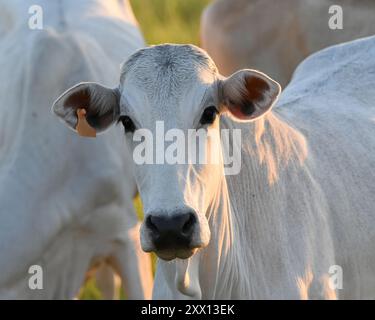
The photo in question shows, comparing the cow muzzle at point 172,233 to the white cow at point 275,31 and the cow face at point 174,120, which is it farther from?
the white cow at point 275,31

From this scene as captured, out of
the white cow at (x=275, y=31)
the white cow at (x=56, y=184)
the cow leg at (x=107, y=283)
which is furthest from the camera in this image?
the white cow at (x=275, y=31)

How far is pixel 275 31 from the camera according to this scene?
8242 mm

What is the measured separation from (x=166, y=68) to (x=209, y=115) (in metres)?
0.22

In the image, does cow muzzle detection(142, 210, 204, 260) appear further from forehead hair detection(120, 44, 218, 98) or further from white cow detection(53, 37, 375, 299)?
forehead hair detection(120, 44, 218, 98)

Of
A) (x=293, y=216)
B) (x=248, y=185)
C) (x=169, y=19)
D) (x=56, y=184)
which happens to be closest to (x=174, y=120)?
(x=248, y=185)

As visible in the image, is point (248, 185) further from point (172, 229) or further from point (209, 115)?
point (172, 229)

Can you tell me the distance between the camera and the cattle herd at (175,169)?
175 inches

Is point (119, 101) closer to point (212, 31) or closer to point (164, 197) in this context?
point (164, 197)

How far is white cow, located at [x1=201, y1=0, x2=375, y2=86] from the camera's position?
798 centimetres

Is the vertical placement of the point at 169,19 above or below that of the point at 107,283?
above

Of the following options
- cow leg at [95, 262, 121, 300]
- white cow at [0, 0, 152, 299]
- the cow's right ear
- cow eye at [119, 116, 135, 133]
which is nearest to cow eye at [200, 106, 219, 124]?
cow eye at [119, 116, 135, 133]

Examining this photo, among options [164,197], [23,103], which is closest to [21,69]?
[23,103]

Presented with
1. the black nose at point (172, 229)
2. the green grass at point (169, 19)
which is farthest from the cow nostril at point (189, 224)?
the green grass at point (169, 19)

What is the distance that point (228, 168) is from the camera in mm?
4820
